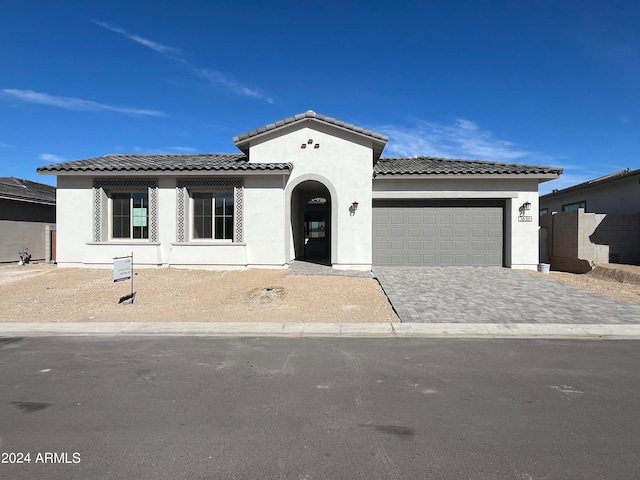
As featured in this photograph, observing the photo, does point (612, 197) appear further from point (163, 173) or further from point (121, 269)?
point (121, 269)

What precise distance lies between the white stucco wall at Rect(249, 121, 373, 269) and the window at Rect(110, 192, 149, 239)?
5.12 meters

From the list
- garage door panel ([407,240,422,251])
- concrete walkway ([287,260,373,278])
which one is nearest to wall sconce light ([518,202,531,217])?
garage door panel ([407,240,422,251])

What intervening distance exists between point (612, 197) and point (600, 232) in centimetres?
453

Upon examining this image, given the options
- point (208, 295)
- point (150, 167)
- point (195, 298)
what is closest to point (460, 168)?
point (208, 295)

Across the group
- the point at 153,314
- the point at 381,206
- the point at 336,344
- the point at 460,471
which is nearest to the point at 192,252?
the point at 153,314

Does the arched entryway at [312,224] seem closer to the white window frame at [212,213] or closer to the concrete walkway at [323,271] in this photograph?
the concrete walkway at [323,271]

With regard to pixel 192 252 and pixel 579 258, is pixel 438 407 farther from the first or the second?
pixel 579 258

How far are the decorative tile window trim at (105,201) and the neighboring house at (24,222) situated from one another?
4.78 m

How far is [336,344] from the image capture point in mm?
6234

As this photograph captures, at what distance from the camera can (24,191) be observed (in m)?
19.5

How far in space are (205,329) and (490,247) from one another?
11618 mm

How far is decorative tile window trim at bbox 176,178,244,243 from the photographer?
13320 millimetres

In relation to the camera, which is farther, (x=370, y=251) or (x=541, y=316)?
(x=370, y=251)

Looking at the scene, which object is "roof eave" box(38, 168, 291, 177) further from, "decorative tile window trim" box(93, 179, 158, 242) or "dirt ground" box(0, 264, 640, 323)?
"dirt ground" box(0, 264, 640, 323)
